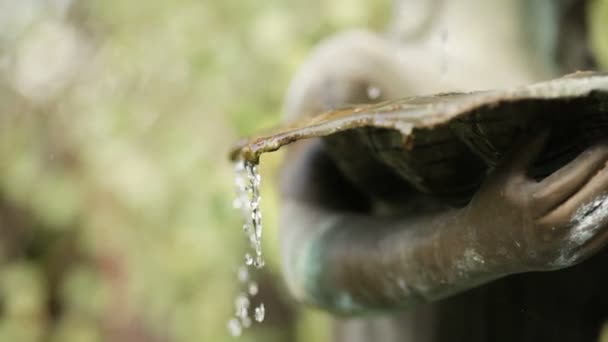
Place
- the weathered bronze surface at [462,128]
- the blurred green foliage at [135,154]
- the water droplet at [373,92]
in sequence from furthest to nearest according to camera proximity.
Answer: the blurred green foliage at [135,154]
the water droplet at [373,92]
the weathered bronze surface at [462,128]

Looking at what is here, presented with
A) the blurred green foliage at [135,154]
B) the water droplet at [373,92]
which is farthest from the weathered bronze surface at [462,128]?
the blurred green foliage at [135,154]

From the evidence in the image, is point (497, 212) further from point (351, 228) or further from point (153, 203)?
point (153, 203)

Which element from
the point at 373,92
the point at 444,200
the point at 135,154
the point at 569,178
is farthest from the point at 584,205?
the point at 135,154

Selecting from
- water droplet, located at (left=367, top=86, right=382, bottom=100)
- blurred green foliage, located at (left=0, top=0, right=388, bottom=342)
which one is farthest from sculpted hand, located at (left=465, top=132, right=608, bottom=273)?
blurred green foliage, located at (left=0, top=0, right=388, bottom=342)

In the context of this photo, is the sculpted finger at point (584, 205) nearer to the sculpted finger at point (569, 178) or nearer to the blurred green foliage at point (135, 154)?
the sculpted finger at point (569, 178)

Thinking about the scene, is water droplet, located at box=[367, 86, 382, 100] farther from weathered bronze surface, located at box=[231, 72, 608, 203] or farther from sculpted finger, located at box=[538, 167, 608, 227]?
sculpted finger, located at box=[538, 167, 608, 227]

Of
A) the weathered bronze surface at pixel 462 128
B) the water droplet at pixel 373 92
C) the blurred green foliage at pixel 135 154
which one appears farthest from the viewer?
the blurred green foliage at pixel 135 154

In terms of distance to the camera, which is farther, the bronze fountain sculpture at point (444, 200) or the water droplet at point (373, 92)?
the water droplet at point (373, 92)

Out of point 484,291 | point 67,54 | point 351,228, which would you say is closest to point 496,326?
point 484,291
